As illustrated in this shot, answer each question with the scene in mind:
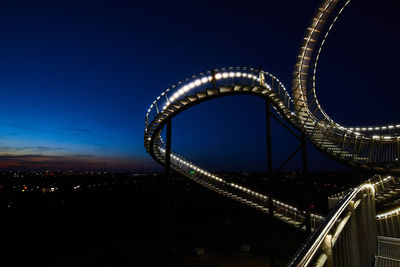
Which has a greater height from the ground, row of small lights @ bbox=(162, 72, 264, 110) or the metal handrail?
row of small lights @ bbox=(162, 72, 264, 110)

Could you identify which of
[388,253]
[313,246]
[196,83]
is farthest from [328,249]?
[196,83]

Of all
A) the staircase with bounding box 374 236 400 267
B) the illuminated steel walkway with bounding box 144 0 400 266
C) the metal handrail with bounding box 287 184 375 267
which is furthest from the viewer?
the illuminated steel walkway with bounding box 144 0 400 266

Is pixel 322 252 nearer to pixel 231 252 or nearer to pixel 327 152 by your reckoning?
pixel 327 152

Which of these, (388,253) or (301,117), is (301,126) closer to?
(301,117)

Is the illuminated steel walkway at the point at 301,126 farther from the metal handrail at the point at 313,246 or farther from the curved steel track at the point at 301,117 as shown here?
the metal handrail at the point at 313,246

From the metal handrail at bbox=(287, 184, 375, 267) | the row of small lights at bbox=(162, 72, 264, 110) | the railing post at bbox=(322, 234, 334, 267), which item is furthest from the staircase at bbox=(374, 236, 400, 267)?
the row of small lights at bbox=(162, 72, 264, 110)

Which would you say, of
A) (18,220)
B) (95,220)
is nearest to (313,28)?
(95,220)

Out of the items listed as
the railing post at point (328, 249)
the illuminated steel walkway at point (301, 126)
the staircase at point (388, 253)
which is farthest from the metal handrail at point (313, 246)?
the illuminated steel walkway at point (301, 126)

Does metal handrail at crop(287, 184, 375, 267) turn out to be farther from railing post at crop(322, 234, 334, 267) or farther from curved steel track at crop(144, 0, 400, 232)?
curved steel track at crop(144, 0, 400, 232)
